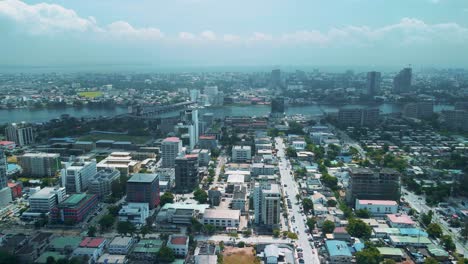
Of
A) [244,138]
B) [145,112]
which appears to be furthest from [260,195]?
[145,112]

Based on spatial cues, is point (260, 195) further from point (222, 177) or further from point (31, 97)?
point (31, 97)

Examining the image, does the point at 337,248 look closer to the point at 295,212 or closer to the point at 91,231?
the point at 295,212

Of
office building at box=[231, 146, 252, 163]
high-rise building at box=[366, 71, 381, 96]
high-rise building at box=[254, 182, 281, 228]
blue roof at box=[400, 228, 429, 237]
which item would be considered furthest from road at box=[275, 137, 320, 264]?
high-rise building at box=[366, 71, 381, 96]

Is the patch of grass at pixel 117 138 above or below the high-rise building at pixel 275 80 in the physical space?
below

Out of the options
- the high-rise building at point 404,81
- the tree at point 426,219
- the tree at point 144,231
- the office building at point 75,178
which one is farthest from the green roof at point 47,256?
the high-rise building at point 404,81

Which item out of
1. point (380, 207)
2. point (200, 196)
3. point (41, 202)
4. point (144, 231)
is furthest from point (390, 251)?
point (41, 202)

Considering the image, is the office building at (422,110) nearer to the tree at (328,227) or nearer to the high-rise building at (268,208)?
the tree at (328,227)

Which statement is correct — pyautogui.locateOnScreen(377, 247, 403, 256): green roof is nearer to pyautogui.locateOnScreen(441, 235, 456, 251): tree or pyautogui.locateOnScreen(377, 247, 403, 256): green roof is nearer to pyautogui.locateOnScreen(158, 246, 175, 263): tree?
pyautogui.locateOnScreen(441, 235, 456, 251): tree
